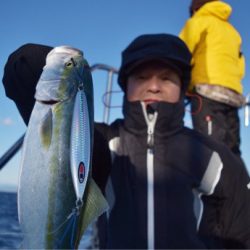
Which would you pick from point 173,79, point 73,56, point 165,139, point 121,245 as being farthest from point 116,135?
point 73,56

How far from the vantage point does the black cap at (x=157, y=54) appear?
9.17ft

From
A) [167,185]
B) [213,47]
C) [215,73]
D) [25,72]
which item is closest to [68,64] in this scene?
[25,72]

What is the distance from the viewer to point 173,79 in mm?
2828

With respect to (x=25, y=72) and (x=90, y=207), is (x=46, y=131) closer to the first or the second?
(x=90, y=207)

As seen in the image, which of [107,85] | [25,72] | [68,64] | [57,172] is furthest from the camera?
[107,85]

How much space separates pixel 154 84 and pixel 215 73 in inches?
53.2

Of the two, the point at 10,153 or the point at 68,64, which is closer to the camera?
the point at 68,64

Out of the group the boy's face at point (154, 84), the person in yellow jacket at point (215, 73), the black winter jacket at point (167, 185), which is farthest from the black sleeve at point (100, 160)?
the person in yellow jacket at point (215, 73)

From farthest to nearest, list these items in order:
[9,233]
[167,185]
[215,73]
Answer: [9,233] < [215,73] < [167,185]

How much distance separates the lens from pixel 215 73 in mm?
3893

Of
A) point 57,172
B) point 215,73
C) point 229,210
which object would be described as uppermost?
point 215,73

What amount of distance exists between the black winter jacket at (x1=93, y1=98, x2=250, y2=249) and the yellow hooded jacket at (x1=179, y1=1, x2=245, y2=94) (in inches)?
46.8

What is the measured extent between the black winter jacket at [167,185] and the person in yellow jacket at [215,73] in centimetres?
106

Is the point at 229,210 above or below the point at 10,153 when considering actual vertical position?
Result: below
